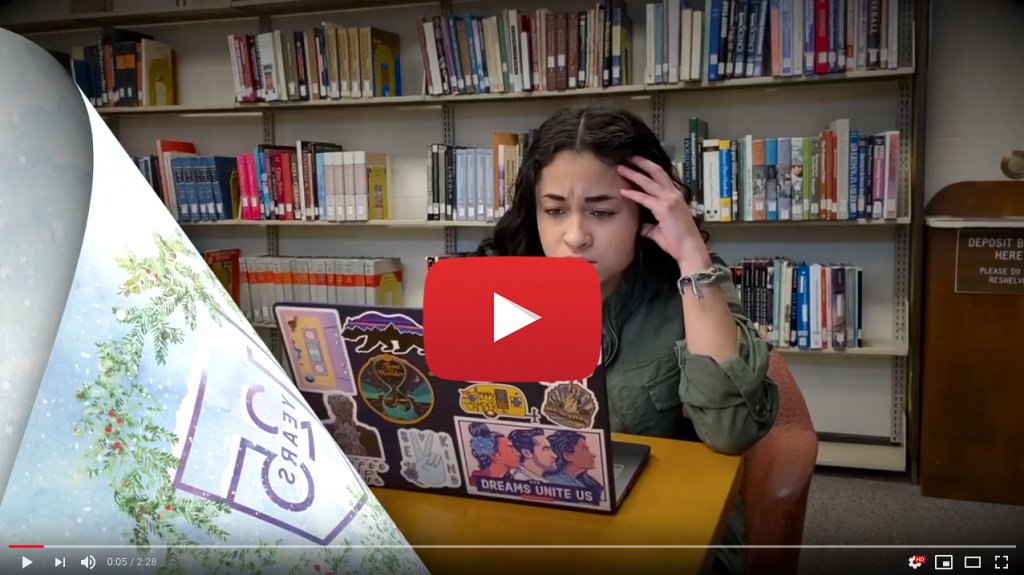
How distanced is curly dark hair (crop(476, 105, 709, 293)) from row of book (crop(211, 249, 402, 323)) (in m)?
1.84

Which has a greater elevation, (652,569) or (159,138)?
(159,138)

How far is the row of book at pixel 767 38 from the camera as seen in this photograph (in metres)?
2.32

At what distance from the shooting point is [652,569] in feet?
1.86

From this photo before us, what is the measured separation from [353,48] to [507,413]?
2.53 m

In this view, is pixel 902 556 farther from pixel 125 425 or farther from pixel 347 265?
pixel 347 265

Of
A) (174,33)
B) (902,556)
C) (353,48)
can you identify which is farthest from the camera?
(174,33)

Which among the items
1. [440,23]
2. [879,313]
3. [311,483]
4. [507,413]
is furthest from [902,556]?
[440,23]

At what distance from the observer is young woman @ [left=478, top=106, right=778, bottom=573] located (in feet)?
2.93

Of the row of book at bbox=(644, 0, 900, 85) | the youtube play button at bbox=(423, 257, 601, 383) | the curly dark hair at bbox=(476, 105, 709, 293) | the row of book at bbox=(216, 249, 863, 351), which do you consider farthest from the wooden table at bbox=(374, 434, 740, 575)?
the row of book at bbox=(644, 0, 900, 85)

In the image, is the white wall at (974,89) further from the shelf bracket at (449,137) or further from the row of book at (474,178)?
the shelf bracket at (449,137)

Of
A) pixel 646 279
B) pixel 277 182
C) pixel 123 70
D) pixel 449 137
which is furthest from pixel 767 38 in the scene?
pixel 123 70

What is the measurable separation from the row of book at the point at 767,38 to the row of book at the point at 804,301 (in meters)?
0.63
